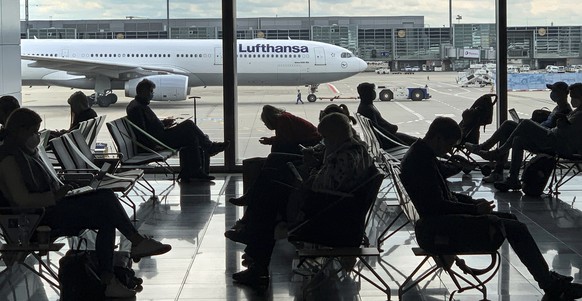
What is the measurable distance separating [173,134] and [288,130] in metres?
3.18

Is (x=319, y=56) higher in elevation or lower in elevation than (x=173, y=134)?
higher

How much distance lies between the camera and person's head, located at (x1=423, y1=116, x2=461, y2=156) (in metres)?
4.84

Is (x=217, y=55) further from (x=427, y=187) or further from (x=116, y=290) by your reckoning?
(x=427, y=187)

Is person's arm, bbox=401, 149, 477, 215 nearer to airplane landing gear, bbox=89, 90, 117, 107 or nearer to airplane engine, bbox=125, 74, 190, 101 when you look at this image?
airplane engine, bbox=125, 74, 190, 101

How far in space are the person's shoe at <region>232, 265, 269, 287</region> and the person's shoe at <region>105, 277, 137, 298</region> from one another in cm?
68

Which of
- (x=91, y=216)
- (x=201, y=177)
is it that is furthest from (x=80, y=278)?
(x=201, y=177)

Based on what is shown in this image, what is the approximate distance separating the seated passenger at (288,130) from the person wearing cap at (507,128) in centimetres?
315

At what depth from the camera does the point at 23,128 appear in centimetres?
521

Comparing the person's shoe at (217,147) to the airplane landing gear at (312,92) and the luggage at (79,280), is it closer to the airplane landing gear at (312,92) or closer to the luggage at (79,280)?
the luggage at (79,280)

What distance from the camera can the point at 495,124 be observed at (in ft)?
38.3

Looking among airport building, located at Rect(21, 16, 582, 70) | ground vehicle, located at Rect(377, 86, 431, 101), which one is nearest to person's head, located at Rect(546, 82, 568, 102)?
airport building, located at Rect(21, 16, 582, 70)

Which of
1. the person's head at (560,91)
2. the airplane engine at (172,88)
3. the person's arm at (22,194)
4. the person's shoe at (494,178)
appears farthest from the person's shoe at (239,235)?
the airplane engine at (172,88)

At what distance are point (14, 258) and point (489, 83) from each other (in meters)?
7.97

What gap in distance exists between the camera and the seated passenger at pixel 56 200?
5145mm
